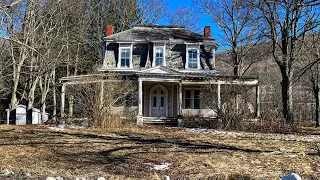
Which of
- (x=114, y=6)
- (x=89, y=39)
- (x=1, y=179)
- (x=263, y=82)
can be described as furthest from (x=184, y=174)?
(x=263, y=82)

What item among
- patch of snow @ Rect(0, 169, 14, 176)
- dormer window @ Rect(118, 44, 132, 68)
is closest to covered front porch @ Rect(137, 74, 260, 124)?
dormer window @ Rect(118, 44, 132, 68)

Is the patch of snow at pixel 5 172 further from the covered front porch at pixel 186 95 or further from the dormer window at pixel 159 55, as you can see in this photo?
the dormer window at pixel 159 55

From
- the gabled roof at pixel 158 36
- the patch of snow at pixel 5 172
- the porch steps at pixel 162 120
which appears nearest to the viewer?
the patch of snow at pixel 5 172

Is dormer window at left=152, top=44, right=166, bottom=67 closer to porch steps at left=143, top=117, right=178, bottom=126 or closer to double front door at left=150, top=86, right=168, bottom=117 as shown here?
double front door at left=150, top=86, right=168, bottom=117

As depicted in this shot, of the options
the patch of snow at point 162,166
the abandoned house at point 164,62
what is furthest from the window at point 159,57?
the patch of snow at point 162,166

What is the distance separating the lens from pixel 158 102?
2238 centimetres

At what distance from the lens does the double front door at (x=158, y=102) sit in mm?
22250

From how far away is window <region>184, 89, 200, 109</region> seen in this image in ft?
74.5

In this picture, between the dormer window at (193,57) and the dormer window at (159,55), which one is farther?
the dormer window at (193,57)

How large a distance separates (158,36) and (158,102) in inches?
191

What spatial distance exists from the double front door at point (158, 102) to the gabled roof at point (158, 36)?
3.57 metres

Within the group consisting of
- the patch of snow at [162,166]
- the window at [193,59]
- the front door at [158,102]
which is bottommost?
the patch of snow at [162,166]

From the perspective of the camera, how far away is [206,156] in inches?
331

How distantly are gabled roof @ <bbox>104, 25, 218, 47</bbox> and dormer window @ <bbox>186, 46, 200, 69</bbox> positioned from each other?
0.58m
